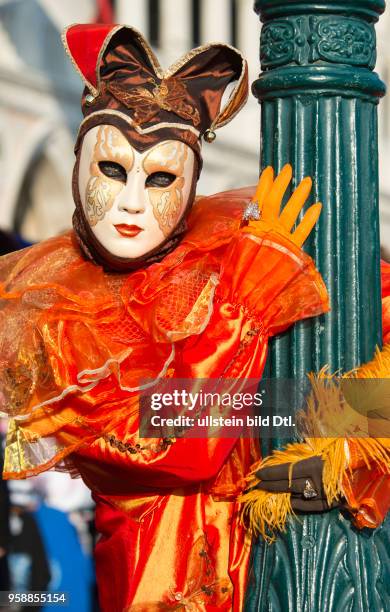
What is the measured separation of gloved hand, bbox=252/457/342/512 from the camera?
2893mm

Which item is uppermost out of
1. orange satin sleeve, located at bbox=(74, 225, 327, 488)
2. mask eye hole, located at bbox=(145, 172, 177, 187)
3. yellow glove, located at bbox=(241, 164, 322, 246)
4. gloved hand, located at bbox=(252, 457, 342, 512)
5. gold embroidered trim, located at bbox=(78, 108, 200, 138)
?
gold embroidered trim, located at bbox=(78, 108, 200, 138)

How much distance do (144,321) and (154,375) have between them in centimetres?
13

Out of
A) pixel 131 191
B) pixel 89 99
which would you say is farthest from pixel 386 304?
pixel 89 99

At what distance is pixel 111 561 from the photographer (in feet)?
10.5

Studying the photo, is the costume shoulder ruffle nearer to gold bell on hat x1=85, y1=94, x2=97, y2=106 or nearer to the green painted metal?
the green painted metal

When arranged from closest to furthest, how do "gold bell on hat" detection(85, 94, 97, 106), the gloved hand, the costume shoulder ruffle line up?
the gloved hand < the costume shoulder ruffle < "gold bell on hat" detection(85, 94, 97, 106)

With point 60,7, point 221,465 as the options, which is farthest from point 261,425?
point 60,7

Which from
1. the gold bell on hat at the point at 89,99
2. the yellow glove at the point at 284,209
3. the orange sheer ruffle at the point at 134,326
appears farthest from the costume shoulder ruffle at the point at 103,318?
the gold bell on hat at the point at 89,99

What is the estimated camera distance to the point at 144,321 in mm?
3062

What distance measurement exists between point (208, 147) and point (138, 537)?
475 inches

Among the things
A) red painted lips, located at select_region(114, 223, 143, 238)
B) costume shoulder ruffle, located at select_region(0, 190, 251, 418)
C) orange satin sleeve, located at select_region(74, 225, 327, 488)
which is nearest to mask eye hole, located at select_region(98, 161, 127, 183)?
red painted lips, located at select_region(114, 223, 143, 238)

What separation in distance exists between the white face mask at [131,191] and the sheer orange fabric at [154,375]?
9cm

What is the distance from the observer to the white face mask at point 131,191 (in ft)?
10.1

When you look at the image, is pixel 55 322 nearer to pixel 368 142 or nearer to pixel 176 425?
pixel 176 425
